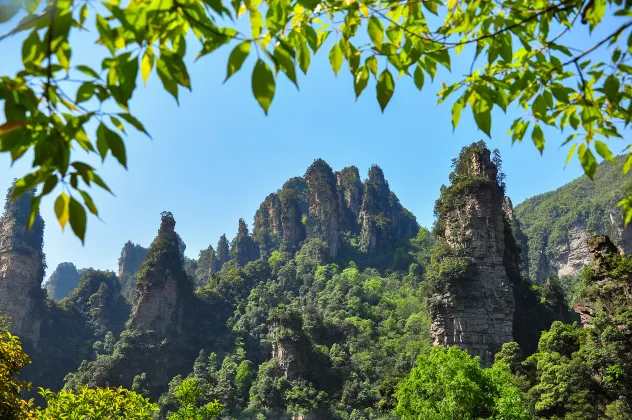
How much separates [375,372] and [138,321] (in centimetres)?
2497

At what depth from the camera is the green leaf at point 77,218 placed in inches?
50.8

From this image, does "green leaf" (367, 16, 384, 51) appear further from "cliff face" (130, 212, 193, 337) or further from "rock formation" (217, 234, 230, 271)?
"rock formation" (217, 234, 230, 271)

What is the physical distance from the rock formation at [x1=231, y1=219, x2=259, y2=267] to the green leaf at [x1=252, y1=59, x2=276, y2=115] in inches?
3144

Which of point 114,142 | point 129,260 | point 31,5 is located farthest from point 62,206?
point 129,260

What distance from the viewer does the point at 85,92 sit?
4.33 ft

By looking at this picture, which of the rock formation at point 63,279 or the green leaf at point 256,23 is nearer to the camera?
the green leaf at point 256,23

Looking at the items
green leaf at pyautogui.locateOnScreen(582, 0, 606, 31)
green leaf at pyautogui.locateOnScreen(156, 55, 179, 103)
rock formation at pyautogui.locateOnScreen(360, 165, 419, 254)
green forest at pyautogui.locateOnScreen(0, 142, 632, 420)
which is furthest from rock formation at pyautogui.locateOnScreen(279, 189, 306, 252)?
green leaf at pyautogui.locateOnScreen(156, 55, 179, 103)

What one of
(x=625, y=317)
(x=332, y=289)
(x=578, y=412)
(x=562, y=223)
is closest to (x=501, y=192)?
(x=625, y=317)

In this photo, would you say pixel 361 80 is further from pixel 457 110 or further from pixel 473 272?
pixel 473 272

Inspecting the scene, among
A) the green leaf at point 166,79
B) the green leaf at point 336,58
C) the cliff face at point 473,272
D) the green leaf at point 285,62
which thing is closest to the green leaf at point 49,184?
the green leaf at point 166,79

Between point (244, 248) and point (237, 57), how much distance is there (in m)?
81.0

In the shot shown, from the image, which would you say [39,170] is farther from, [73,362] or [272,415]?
[73,362]

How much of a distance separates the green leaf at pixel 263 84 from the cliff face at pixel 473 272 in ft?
100

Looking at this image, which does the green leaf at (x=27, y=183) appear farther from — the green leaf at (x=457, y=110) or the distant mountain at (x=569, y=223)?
the distant mountain at (x=569, y=223)
